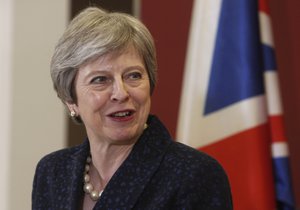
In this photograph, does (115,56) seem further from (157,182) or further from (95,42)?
(157,182)

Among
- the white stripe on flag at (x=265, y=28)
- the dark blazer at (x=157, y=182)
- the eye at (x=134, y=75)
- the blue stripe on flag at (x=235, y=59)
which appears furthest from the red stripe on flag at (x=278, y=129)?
the eye at (x=134, y=75)

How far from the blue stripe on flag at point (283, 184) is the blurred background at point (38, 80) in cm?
55

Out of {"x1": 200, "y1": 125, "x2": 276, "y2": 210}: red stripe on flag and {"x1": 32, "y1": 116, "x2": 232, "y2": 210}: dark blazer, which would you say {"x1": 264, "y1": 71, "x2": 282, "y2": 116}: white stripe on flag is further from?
{"x1": 32, "y1": 116, "x2": 232, "y2": 210}: dark blazer

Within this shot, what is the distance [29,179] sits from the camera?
255 centimetres

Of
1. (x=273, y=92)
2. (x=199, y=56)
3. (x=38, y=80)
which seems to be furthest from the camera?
(x=38, y=80)

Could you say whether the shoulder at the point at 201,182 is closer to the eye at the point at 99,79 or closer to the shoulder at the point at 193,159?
the shoulder at the point at 193,159

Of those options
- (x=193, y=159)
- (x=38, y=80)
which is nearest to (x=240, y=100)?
(x=193, y=159)

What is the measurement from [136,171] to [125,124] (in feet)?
0.41

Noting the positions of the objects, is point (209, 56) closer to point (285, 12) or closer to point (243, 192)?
point (285, 12)

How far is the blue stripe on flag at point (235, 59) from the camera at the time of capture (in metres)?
1.90

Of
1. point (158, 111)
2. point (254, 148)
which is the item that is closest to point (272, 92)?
point (254, 148)

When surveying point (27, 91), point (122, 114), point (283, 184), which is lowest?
point (283, 184)

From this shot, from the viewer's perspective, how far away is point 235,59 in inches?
76.0

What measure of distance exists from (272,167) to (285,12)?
0.57 metres
